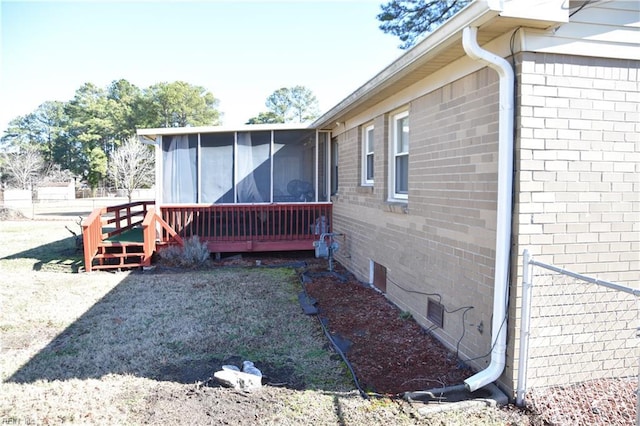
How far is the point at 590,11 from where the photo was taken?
3.11 m

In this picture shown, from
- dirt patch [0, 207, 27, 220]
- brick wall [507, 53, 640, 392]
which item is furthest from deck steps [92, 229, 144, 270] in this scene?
dirt patch [0, 207, 27, 220]

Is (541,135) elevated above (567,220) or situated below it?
above

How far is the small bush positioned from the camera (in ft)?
27.8

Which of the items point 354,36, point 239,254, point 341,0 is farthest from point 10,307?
point 354,36

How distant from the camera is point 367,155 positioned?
7.09 m

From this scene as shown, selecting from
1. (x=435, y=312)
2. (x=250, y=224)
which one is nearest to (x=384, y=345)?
(x=435, y=312)

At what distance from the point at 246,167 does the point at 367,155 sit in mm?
3534

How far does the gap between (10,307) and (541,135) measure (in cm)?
669

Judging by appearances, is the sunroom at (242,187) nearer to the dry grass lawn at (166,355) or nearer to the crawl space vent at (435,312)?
the dry grass lawn at (166,355)

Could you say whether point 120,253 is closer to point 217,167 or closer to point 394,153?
point 217,167

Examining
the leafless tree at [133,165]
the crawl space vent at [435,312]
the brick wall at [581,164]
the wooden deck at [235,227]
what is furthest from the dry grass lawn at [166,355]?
the leafless tree at [133,165]

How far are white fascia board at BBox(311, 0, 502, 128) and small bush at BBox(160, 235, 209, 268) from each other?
4.56 m

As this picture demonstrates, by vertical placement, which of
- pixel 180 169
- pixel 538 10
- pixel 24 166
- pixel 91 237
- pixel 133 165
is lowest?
pixel 91 237

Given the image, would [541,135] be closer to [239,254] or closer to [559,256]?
[559,256]
